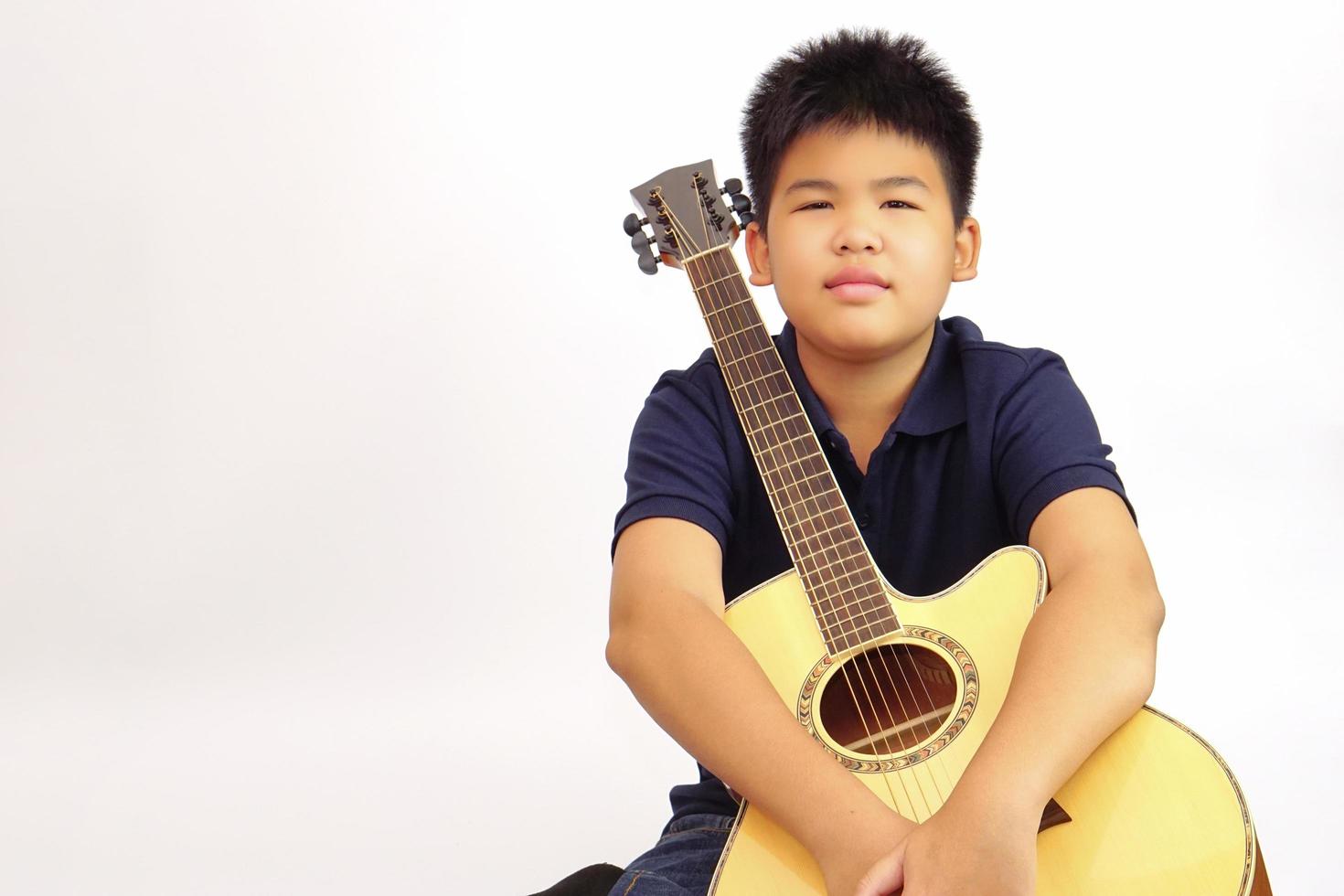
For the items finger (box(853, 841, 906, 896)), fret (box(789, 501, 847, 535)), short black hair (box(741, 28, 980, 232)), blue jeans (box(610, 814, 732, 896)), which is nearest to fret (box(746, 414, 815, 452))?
fret (box(789, 501, 847, 535))

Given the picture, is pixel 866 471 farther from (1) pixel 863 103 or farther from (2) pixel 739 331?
(1) pixel 863 103

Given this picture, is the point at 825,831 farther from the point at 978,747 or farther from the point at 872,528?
the point at 872,528

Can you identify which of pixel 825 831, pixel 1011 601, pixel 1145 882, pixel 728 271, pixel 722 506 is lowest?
pixel 1145 882

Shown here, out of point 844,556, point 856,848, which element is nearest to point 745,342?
point 844,556

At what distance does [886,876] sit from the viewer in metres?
1.36

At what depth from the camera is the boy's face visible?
180 centimetres

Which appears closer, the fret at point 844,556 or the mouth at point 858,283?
the fret at point 844,556

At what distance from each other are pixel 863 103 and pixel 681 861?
99cm

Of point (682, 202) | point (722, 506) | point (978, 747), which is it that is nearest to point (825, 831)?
point (978, 747)

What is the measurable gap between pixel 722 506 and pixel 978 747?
0.48 meters

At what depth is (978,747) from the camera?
1.46m

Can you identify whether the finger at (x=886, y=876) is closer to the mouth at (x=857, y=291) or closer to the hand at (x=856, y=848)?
the hand at (x=856, y=848)

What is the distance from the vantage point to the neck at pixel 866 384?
193 centimetres

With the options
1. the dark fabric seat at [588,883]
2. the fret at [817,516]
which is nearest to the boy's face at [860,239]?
the fret at [817,516]
